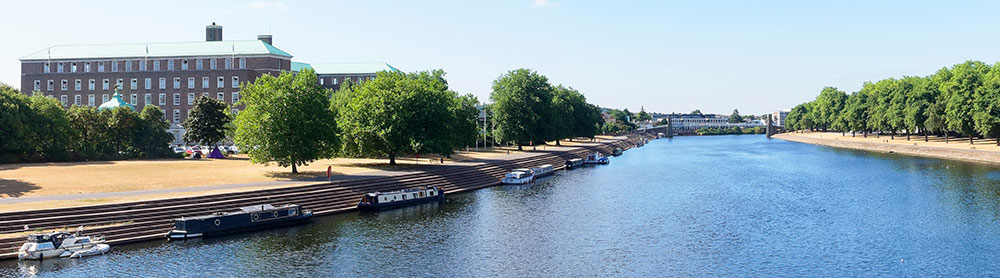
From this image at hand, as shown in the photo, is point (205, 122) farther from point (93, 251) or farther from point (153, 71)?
point (93, 251)

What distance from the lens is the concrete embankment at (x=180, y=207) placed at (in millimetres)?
47125

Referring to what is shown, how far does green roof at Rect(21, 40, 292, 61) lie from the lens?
15162 centimetres

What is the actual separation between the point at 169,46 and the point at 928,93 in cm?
17752

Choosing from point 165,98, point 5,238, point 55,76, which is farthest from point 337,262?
point 55,76

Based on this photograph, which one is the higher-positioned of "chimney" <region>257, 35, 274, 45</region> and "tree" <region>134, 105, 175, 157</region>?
"chimney" <region>257, 35, 274, 45</region>

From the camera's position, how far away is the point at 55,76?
154625mm

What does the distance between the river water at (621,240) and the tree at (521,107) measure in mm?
56330

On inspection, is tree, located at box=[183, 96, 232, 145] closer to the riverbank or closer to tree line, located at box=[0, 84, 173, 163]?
tree line, located at box=[0, 84, 173, 163]

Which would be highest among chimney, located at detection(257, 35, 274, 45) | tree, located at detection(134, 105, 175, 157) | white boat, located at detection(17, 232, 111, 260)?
chimney, located at detection(257, 35, 274, 45)

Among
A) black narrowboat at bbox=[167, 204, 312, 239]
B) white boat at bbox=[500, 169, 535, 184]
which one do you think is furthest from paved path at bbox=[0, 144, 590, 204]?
white boat at bbox=[500, 169, 535, 184]

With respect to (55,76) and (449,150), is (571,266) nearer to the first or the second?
(449,150)

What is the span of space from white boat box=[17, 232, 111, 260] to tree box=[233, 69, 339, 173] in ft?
94.6

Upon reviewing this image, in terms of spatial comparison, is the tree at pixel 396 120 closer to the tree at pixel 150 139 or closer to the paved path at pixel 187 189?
the paved path at pixel 187 189

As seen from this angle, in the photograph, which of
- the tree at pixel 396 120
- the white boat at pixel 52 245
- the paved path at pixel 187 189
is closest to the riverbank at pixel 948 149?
the tree at pixel 396 120
